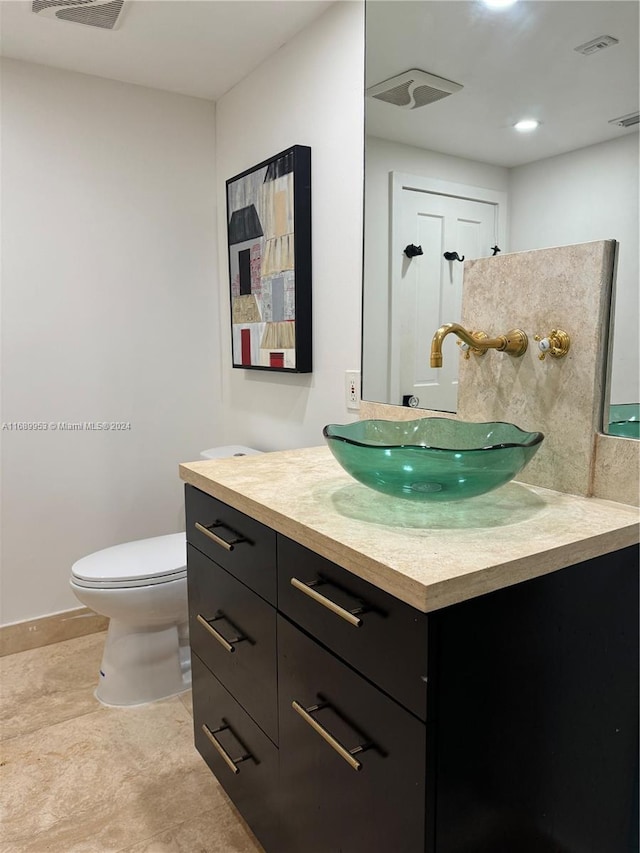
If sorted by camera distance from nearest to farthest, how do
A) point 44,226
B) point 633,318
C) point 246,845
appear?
point 633,318 → point 246,845 → point 44,226

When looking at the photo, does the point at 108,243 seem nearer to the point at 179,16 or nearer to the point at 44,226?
the point at 44,226

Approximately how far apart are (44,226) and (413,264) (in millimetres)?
1526

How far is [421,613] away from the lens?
0.81 metres

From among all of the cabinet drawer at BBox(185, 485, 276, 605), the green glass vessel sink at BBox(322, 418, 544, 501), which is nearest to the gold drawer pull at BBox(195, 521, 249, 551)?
the cabinet drawer at BBox(185, 485, 276, 605)

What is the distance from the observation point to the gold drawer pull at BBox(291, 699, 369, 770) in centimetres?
96

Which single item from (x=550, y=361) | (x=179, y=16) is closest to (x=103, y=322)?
(x=179, y=16)

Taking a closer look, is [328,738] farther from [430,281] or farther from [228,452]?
[228,452]

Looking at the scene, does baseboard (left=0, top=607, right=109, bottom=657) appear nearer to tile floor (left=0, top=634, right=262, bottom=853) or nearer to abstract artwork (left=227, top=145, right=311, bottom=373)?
tile floor (left=0, top=634, right=262, bottom=853)

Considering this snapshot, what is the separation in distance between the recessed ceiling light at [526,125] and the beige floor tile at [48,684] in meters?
2.17

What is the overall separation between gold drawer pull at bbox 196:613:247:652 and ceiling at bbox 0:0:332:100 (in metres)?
1.78

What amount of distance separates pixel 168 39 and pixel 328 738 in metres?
2.16

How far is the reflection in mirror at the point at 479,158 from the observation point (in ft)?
3.71

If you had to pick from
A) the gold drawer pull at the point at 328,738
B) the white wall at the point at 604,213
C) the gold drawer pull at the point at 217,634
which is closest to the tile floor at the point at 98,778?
the gold drawer pull at the point at 217,634

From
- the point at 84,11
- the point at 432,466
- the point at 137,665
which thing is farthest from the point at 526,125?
the point at 137,665
